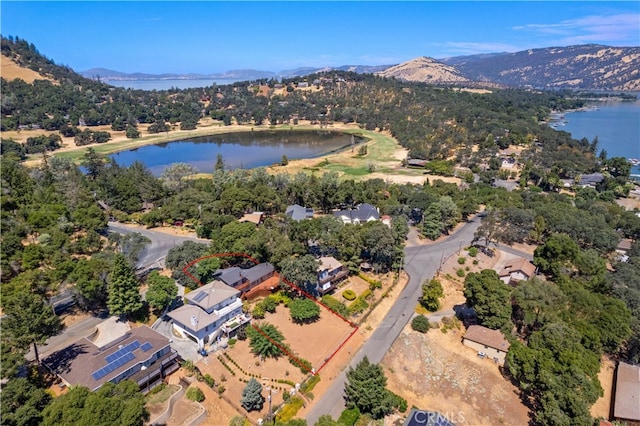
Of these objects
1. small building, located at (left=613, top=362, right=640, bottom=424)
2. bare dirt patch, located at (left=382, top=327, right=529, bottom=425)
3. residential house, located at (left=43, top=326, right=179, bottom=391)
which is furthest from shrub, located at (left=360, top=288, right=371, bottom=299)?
small building, located at (left=613, top=362, right=640, bottom=424)

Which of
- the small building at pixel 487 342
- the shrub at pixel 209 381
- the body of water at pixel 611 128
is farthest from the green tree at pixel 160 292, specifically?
the body of water at pixel 611 128

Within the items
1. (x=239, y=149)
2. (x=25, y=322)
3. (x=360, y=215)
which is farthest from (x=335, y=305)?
(x=239, y=149)

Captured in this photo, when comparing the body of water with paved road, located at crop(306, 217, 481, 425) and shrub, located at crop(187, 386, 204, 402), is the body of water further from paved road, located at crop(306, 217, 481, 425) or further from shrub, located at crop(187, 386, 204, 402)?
shrub, located at crop(187, 386, 204, 402)

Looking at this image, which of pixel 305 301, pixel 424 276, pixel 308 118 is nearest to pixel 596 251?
pixel 424 276

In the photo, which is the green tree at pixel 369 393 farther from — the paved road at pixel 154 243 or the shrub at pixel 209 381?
the paved road at pixel 154 243

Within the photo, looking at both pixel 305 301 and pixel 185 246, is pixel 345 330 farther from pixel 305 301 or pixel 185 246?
pixel 185 246
